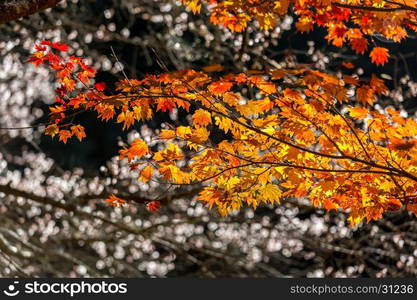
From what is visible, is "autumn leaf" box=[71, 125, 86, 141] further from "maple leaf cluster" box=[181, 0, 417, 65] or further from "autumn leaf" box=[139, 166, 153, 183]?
"maple leaf cluster" box=[181, 0, 417, 65]

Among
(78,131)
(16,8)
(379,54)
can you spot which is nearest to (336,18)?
(379,54)

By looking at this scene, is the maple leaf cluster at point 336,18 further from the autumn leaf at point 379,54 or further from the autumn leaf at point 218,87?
the autumn leaf at point 218,87

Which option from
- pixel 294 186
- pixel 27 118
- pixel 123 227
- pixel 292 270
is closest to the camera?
pixel 294 186

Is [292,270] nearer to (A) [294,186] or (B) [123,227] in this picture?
(B) [123,227]

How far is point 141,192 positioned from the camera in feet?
41.0

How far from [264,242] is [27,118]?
5.61m

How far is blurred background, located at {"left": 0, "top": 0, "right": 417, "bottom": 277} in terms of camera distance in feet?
29.0

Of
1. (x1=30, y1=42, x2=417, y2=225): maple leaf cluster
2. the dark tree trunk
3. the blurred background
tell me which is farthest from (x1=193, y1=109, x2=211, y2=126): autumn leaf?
the blurred background

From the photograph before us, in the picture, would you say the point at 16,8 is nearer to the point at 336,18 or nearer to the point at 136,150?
the point at 136,150

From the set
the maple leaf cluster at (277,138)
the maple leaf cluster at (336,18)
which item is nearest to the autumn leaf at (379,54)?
the maple leaf cluster at (336,18)

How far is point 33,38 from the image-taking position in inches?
412

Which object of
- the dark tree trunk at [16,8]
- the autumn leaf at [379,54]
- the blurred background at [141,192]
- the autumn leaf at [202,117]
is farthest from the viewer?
the blurred background at [141,192]

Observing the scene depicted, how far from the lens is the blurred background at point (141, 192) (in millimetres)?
8836

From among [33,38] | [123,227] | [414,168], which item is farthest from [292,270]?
[414,168]
